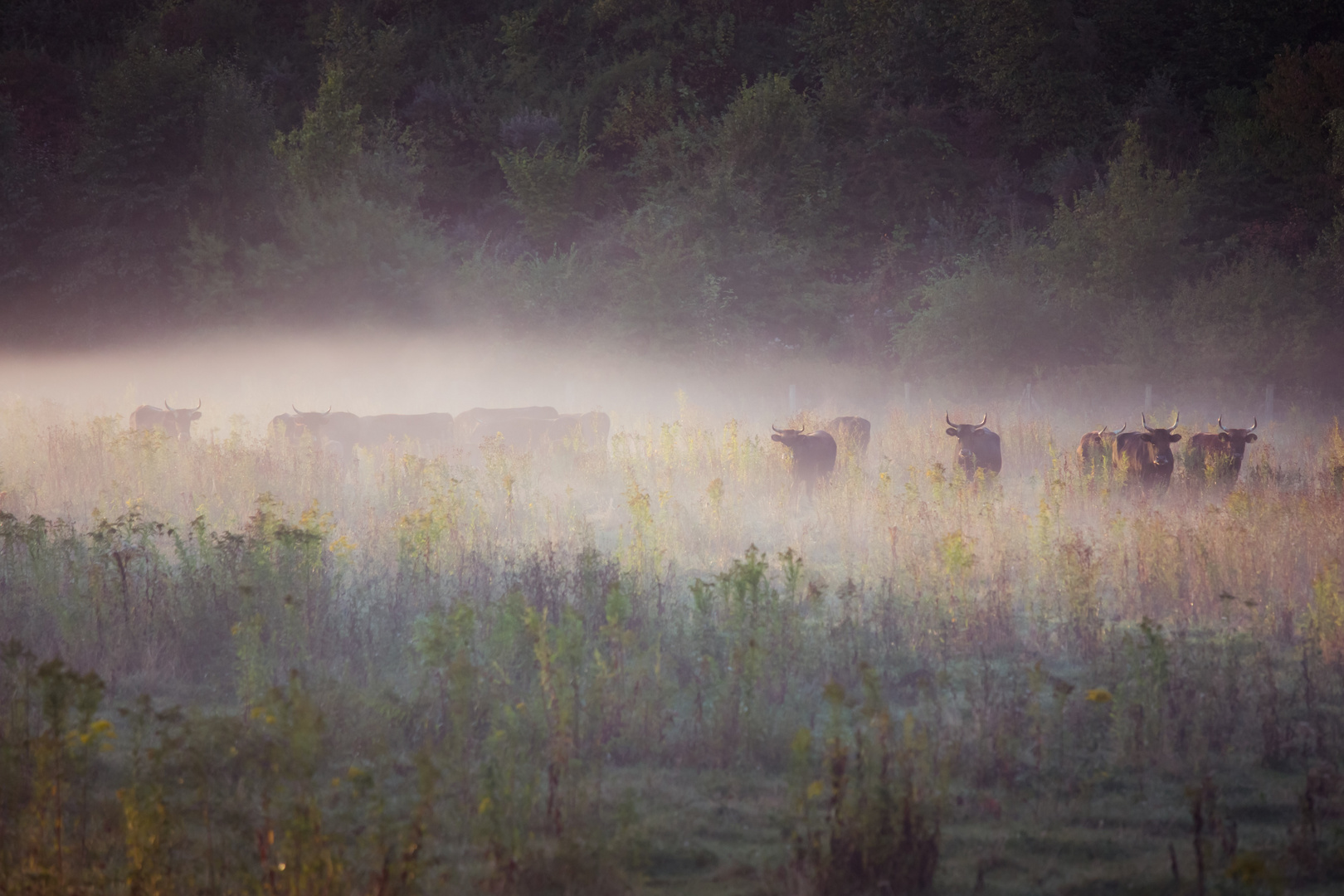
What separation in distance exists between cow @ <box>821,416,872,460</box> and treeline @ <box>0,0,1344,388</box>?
12.8 meters

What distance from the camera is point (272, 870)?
368 cm

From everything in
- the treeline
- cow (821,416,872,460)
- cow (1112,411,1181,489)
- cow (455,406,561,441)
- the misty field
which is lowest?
the misty field

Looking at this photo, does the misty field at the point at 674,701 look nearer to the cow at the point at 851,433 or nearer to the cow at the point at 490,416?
the cow at the point at 851,433

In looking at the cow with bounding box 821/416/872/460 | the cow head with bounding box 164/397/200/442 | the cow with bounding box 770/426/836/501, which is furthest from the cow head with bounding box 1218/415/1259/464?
the cow head with bounding box 164/397/200/442

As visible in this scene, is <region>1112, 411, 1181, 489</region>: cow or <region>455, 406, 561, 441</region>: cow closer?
<region>1112, 411, 1181, 489</region>: cow

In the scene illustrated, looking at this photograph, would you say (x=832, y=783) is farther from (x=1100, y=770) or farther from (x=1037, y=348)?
(x=1037, y=348)

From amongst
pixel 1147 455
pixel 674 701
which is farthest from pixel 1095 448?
pixel 674 701

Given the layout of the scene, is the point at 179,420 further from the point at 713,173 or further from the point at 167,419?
the point at 713,173

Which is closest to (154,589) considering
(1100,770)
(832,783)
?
(832,783)

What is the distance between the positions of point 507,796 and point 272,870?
0.80m

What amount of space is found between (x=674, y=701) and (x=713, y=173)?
26.9m

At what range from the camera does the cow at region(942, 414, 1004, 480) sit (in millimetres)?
12898

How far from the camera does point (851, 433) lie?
14.8 metres

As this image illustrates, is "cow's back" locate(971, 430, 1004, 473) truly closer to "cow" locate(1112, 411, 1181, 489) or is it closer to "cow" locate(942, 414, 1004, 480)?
"cow" locate(942, 414, 1004, 480)
